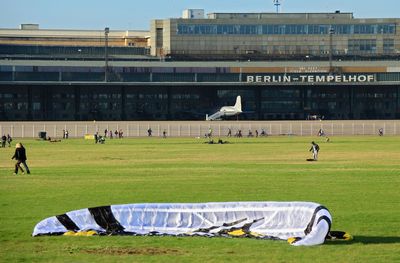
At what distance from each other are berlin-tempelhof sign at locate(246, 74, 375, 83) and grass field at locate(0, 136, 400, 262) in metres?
68.6

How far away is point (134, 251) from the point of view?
28391mm

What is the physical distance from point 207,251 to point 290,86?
139357 mm

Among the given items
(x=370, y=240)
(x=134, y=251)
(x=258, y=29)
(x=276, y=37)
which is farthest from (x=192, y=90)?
(x=134, y=251)

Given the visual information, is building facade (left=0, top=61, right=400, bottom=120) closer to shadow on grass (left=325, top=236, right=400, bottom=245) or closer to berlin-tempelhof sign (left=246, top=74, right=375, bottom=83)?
berlin-tempelhof sign (left=246, top=74, right=375, bottom=83)

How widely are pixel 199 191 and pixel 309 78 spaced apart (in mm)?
119507

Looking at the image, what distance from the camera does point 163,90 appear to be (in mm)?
165375

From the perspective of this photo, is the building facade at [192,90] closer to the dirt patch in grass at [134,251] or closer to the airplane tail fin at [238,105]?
the airplane tail fin at [238,105]

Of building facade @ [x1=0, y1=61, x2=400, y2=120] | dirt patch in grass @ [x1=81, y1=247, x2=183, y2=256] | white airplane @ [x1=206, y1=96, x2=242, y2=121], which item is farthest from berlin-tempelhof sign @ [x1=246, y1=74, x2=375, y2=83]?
dirt patch in grass @ [x1=81, y1=247, x2=183, y2=256]

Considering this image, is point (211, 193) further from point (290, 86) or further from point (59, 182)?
point (290, 86)

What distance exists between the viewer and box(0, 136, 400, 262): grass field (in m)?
28.2

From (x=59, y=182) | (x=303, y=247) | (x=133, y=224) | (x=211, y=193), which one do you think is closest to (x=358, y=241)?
(x=303, y=247)

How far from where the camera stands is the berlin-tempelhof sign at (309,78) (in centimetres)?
16350

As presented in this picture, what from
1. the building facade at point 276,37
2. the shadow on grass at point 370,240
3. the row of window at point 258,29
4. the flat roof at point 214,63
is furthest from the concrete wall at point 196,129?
the shadow on grass at point 370,240

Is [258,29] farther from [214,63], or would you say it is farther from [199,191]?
[199,191]
